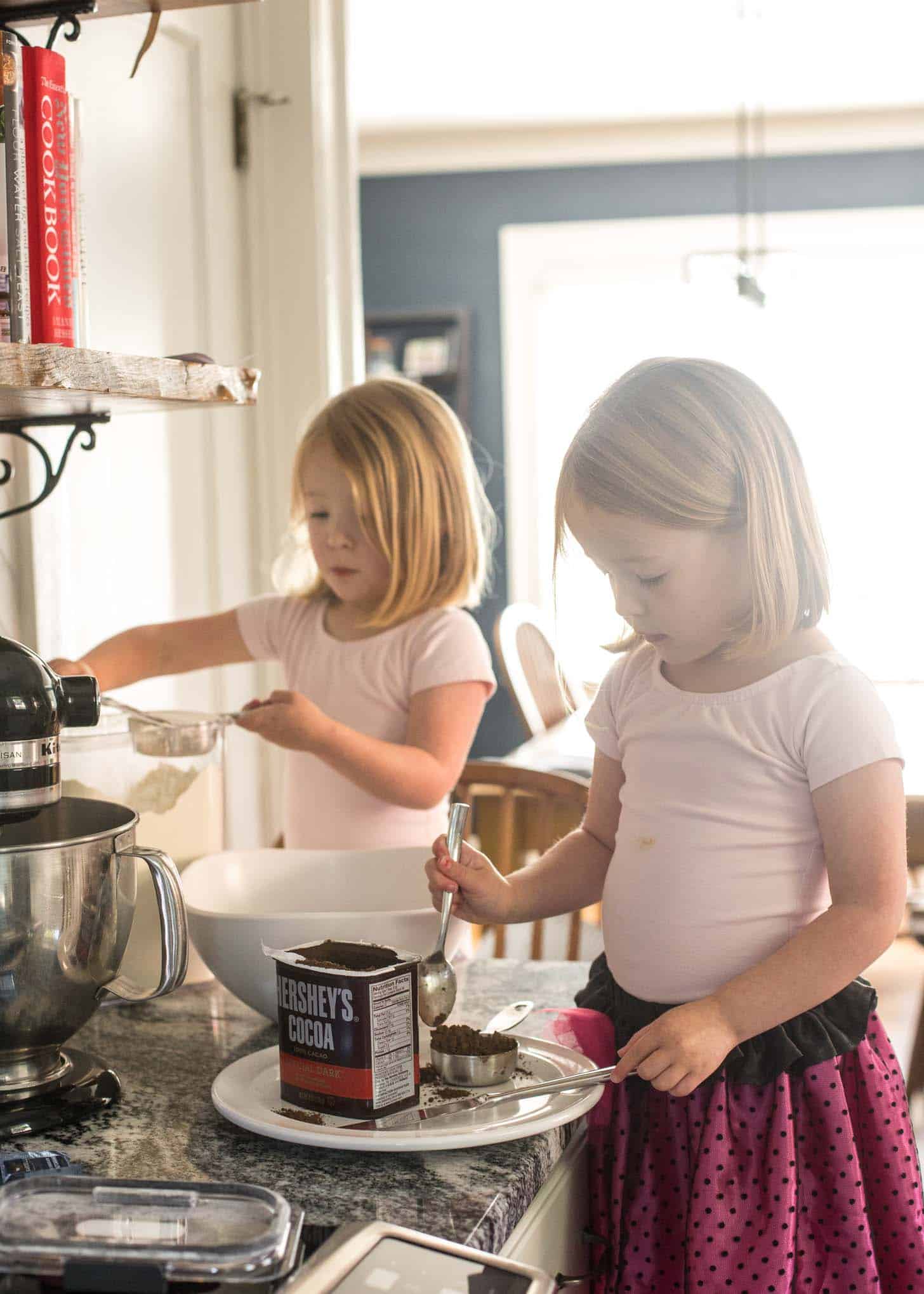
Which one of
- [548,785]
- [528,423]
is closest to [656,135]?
[528,423]

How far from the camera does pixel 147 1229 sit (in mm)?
620

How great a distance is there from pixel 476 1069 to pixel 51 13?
0.89 metres

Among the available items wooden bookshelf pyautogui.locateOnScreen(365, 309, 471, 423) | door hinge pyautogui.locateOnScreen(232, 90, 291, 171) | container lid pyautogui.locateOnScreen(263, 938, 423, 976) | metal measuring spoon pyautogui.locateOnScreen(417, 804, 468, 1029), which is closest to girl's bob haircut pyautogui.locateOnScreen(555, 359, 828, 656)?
metal measuring spoon pyautogui.locateOnScreen(417, 804, 468, 1029)

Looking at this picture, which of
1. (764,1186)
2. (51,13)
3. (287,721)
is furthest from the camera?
(287,721)

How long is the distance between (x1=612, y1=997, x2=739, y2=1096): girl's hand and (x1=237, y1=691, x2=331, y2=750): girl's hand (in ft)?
1.64

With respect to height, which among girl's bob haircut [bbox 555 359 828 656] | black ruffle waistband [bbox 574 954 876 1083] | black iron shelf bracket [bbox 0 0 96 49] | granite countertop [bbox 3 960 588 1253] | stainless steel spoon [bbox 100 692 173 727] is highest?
black iron shelf bracket [bbox 0 0 96 49]

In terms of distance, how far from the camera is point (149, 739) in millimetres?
1144

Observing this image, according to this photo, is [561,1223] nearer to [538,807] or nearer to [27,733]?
→ [27,733]

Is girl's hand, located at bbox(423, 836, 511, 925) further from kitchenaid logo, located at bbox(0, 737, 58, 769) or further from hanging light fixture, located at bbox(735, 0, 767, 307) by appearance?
hanging light fixture, located at bbox(735, 0, 767, 307)

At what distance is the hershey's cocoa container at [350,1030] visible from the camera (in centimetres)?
79

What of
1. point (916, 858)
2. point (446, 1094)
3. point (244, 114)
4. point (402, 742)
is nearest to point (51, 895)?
point (446, 1094)

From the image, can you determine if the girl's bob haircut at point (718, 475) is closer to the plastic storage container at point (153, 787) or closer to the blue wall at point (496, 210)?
the plastic storage container at point (153, 787)

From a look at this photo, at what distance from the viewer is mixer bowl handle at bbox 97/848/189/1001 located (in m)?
0.86

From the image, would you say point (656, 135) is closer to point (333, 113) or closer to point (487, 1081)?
point (333, 113)
